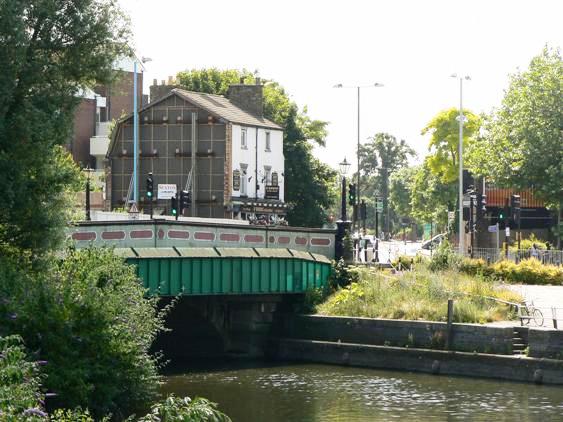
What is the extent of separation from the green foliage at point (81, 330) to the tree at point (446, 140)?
270 ft

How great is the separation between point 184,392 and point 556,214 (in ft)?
151

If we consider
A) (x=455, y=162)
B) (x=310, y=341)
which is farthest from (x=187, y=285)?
(x=455, y=162)

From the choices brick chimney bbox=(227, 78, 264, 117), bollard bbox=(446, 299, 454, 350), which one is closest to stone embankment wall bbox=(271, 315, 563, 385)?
bollard bbox=(446, 299, 454, 350)

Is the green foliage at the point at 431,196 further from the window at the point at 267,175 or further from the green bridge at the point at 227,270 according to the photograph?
the green bridge at the point at 227,270

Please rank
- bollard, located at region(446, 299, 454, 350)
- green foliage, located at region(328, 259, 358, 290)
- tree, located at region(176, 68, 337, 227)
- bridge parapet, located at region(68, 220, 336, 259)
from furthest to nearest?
tree, located at region(176, 68, 337, 227)
green foliage, located at region(328, 259, 358, 290)
bollard, located at region(446, 299, 454, 350)
bridge parapet, located at region(68, 220, 336, 259)

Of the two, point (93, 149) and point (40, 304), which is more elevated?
point (93, 149)

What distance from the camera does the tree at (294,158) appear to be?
318ft

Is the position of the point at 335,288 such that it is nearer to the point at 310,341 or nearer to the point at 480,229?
the point at 310,341

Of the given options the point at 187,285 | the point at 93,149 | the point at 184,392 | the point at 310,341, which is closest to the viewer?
the point at 184,392

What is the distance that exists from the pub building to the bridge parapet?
25.4 metres

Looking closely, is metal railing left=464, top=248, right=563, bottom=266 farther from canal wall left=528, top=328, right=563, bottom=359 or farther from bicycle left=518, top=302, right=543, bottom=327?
canal wall left=528, top=328, right=563, bottom=359

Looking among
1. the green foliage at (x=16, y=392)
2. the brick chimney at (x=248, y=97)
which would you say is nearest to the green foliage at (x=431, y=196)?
the brick chimney at (x=248, y=97)

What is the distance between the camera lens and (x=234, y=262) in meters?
51.8

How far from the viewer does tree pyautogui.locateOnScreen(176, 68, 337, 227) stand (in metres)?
96.9
